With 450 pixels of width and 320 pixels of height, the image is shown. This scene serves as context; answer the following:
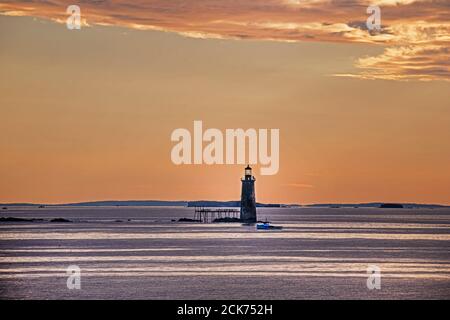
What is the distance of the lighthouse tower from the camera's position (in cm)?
16100

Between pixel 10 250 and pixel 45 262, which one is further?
pixel 10 250

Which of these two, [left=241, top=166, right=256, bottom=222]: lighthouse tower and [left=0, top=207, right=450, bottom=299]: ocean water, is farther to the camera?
[left=241, top=166, right=256, bottom=222]: lighthouse tower

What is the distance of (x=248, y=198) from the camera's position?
168 metres

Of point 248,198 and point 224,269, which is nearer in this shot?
point 224,269

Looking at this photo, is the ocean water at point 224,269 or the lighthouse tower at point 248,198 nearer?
the ocean water at point 224,269

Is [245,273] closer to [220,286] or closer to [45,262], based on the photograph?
[220,286]

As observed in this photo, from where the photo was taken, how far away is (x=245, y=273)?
81688 mm

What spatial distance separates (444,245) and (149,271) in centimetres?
6720

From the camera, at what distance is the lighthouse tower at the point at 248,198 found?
161 meters
